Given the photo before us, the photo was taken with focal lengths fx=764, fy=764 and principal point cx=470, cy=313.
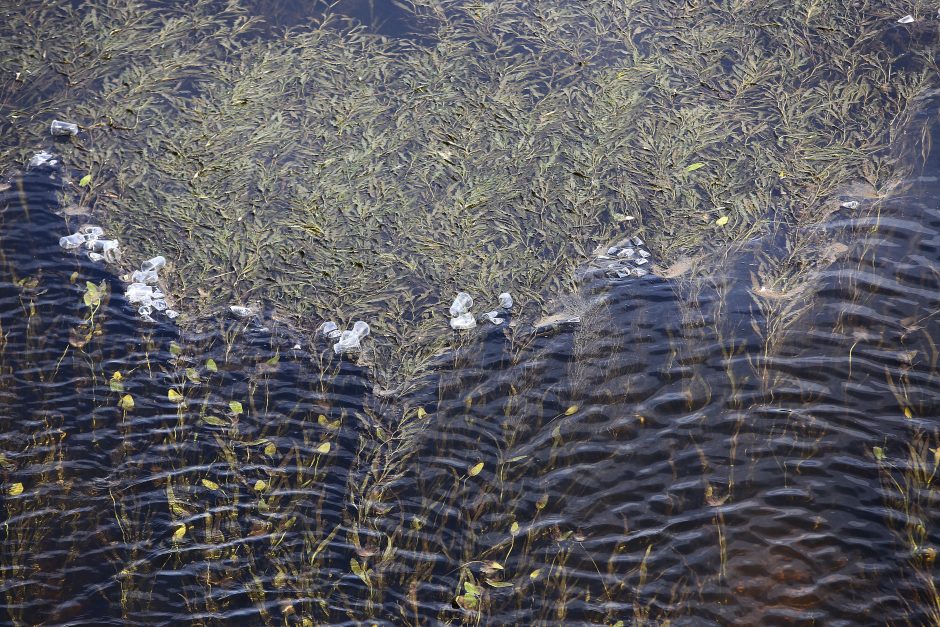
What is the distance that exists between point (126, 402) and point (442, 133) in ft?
9.00

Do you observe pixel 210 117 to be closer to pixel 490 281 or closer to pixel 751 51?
pixel 490 281

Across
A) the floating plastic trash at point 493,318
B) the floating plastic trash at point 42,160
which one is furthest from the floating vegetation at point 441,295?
the floating plastic trash at point 42,160

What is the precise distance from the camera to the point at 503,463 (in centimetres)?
382

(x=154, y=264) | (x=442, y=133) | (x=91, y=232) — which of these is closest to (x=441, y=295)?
(x=442, y=133)

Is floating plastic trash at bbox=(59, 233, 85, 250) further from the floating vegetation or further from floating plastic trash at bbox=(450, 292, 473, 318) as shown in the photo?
floating plastic trash at bbox=(450, 292, 473, 318)

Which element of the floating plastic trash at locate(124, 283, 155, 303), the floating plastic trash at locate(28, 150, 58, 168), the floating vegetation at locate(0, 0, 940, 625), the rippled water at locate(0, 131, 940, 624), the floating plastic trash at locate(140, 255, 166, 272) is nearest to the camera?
the rippled water at locate(0, 131, 940, 624)

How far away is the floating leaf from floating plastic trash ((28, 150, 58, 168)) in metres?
2.15

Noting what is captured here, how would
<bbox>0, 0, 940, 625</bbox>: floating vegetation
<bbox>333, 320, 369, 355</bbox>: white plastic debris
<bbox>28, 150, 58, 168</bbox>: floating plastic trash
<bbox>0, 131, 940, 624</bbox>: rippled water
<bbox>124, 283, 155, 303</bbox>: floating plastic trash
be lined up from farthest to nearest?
<bbox>28, 150, 58, 168</bbox>: floating plastic trash, <bbox>124, 283, 155, 303</bbox>: floating plastic trash, <bbox>333, 320, 369, 355</bbox>: white plastic debris, <bbox>0, 0, 940, 625</bbox>: floating vegetation, <bbox>0, 131, 940, 624</bbox>: rippled water

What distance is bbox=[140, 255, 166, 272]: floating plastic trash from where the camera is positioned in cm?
464

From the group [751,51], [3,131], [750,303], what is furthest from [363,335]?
[751,51]

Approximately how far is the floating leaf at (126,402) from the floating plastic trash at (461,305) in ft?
5.89

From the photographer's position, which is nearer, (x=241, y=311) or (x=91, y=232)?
(x=241, y=311)

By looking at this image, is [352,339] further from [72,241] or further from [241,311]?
[72,241]

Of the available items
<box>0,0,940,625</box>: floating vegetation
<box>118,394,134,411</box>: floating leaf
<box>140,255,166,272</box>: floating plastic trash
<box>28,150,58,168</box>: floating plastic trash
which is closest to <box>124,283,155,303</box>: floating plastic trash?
<box>0,0,940,625</box>: floating vegetation
